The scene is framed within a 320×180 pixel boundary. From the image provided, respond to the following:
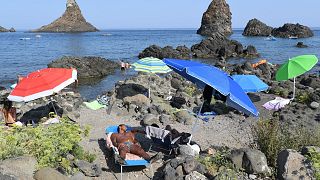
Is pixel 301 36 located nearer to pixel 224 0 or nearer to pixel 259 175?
pixel 224 0

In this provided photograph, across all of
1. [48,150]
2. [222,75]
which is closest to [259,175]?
[222,75]

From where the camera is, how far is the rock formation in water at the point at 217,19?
127m

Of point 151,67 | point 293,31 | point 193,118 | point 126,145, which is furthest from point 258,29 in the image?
point 126,145

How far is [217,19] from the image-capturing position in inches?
5084

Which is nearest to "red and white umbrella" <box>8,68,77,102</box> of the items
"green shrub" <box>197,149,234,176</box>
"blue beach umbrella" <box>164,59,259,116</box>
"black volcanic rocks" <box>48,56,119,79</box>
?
"blue beach umbrella" <box>164,59,259,116</box>

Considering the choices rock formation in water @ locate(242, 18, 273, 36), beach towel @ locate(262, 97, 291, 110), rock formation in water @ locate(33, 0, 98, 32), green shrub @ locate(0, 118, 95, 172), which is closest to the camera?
green shrub @ locate(0, 118, 95, 172)

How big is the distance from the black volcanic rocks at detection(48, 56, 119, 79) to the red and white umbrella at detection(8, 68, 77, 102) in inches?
803

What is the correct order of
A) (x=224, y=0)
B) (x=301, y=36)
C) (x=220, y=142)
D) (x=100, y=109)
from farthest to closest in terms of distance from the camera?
(x=224, y=0)
(x=301, y=36)
(x=100, y=109)
(x=220, y=142)

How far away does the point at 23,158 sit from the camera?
7488 millimetres

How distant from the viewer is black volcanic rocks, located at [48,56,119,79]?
32.1 m

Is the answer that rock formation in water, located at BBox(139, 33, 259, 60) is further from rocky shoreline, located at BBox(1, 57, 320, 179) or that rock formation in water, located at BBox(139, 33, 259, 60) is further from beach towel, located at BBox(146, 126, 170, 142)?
beach towel, located at BBox(146, 126, 170, 142)

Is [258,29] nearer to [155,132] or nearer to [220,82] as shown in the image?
[155,132]

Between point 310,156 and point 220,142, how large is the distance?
4106mm

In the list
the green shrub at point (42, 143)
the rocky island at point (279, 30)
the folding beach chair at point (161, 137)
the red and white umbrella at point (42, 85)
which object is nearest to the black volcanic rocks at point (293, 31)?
the rocky island at point (279, 30)
